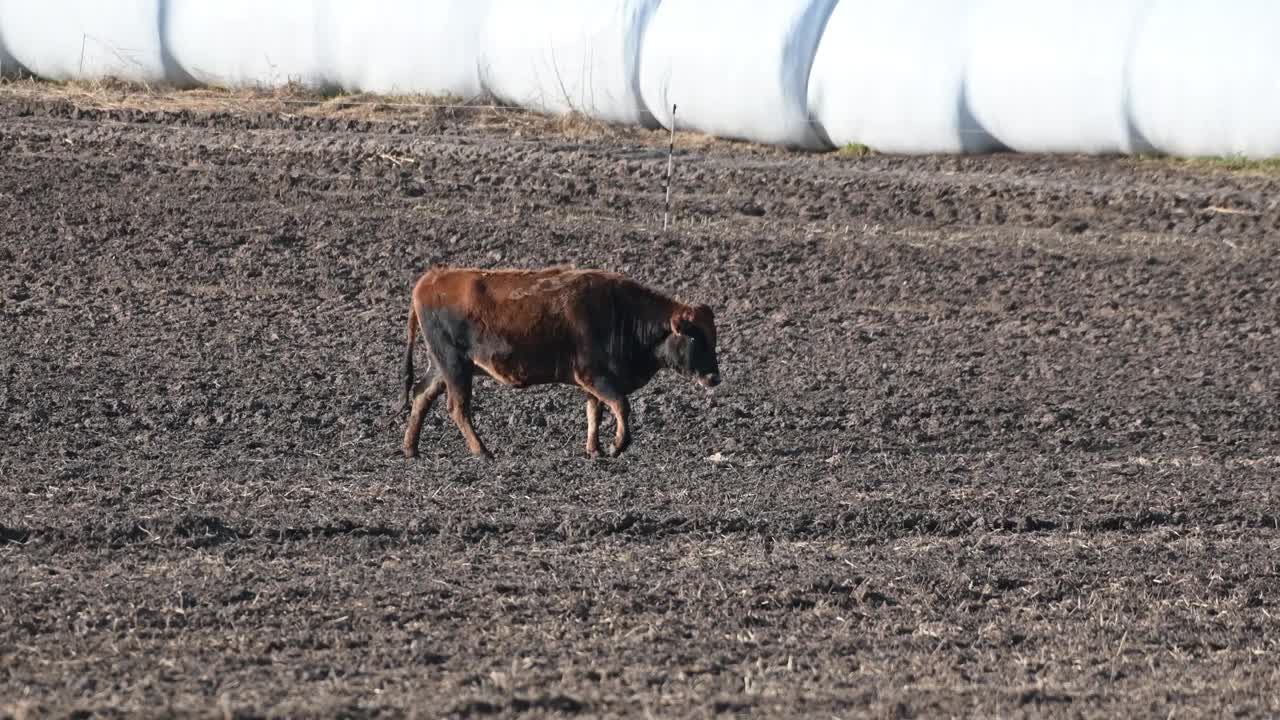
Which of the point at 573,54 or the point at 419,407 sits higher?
the point at 573,54

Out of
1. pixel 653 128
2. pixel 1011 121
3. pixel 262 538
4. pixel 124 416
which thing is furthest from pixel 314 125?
pixel 262 538

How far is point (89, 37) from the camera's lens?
81.4 ft

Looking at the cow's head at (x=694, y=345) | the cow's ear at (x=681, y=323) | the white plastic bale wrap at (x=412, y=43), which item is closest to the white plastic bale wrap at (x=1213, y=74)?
the white plastic bale wrap at (x=412, y=43)

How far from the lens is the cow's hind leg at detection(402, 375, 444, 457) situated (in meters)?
12.0

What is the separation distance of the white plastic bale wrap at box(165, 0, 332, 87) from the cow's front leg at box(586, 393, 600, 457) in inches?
519

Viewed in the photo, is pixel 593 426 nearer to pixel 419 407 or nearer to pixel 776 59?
pixel 419 407

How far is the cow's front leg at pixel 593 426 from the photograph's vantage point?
1199 centimetres

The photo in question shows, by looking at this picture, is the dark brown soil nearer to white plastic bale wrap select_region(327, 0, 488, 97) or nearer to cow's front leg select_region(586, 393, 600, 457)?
cow's front leg select_region(586, 393, 600, 457)

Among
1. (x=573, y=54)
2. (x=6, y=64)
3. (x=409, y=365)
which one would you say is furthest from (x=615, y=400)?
(x=6, y=64)

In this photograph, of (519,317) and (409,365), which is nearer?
(519,317)

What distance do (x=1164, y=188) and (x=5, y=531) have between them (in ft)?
46.1

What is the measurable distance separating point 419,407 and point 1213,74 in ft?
37.5

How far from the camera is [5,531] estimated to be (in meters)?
9.27

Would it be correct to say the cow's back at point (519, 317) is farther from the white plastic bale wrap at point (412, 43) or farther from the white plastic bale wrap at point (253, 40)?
the white plastic bale wrap at point (253, 40)
